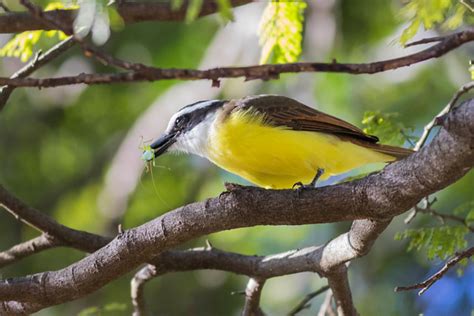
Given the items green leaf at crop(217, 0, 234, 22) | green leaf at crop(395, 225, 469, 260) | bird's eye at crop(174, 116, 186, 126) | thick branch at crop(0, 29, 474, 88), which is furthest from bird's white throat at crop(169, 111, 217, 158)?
green leaf at crop(217, 0, 234, 22)

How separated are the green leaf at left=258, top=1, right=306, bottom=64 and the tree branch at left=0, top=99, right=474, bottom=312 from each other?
1.04 metres

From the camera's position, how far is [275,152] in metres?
4.61

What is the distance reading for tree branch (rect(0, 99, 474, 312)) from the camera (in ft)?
8.91

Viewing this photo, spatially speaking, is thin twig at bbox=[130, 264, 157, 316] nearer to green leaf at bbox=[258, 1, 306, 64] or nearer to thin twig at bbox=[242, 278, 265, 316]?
thin twig at bbox=[242, 278, 265, 316]

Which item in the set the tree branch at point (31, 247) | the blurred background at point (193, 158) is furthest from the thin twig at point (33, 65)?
the blurred background at point (193, 158)

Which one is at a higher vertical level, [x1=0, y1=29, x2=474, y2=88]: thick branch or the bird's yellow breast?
the bird's yellow breast

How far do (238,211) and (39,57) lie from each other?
1.27 metres

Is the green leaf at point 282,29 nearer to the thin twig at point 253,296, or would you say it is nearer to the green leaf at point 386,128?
the green leaf at point 386,128

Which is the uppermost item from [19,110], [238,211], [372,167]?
[19,110]

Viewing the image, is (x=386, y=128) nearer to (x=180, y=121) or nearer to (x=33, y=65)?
(x=180, y=121)

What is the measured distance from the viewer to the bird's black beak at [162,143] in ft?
17.3

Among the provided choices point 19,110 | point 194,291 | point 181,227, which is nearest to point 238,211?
point 181,227

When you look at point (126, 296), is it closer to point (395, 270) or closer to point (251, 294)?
point (395, 270)

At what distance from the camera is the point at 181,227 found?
3637mm
